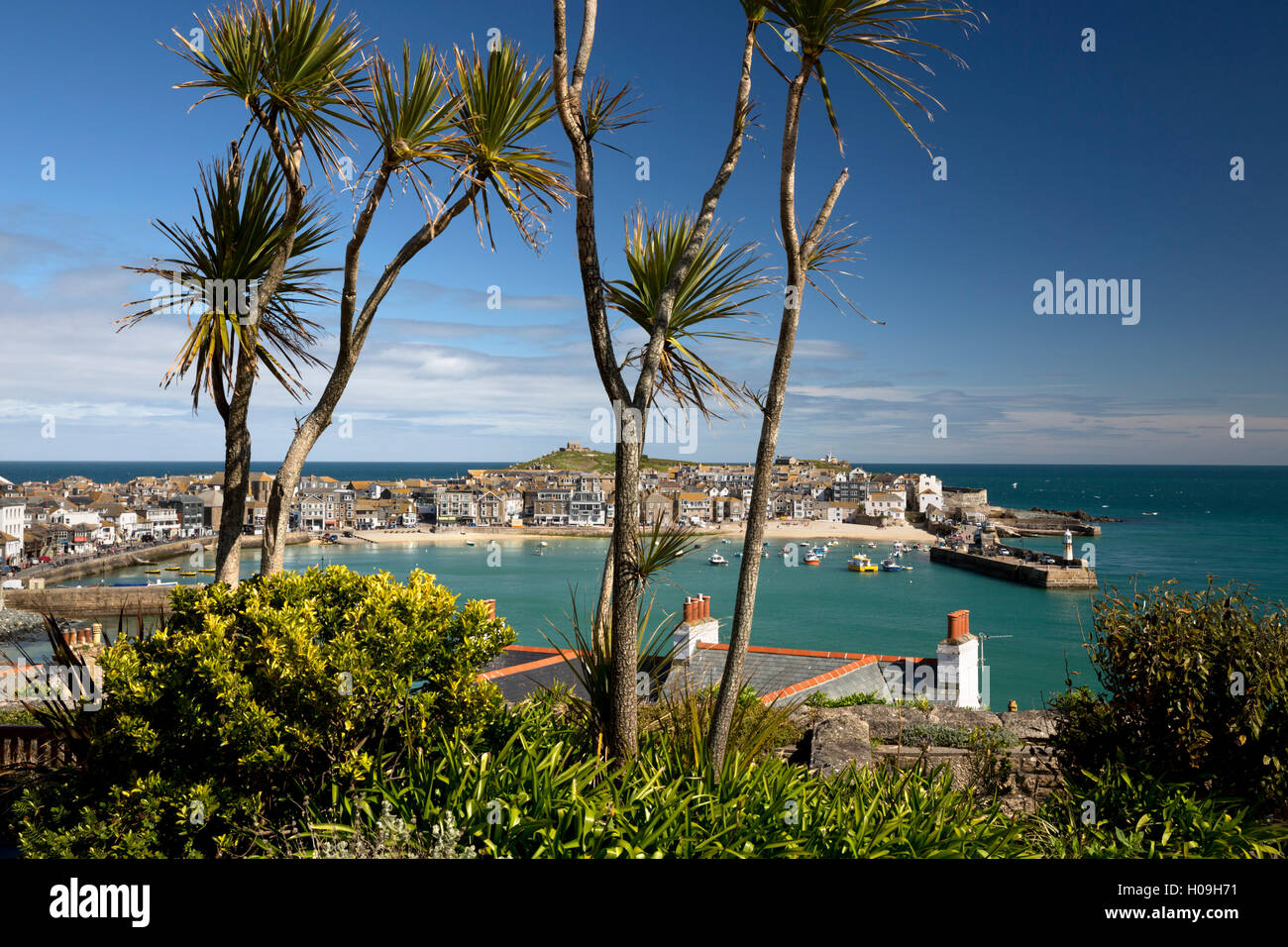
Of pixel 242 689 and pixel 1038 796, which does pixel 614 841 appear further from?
pixel 1038 796

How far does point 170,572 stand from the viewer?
231 feet

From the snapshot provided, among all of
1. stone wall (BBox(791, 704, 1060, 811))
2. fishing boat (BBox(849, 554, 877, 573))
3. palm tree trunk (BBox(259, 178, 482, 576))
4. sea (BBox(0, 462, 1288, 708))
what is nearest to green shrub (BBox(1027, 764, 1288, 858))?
stone wall (BBox(791, 704, 1060, 811))

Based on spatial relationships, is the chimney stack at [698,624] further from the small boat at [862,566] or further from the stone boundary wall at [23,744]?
the small boat at [862,566]

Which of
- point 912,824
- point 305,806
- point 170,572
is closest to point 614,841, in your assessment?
point 912,824

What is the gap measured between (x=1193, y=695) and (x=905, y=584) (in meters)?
69.1

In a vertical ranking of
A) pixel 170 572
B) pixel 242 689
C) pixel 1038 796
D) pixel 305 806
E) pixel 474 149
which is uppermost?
pixel 474 149

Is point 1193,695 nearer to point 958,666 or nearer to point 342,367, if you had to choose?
point 342,367

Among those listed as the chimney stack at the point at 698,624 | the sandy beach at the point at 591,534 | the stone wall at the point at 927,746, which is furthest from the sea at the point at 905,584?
the stone wall at the point at 927,746

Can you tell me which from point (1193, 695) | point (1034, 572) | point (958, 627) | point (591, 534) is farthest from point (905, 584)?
point (1193, 695)

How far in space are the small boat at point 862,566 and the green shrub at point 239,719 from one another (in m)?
76.6

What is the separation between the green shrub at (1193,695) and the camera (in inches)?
139

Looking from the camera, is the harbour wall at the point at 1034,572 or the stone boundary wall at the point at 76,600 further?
the harbour wall at the point at 1034,572

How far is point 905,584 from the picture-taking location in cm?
6856
